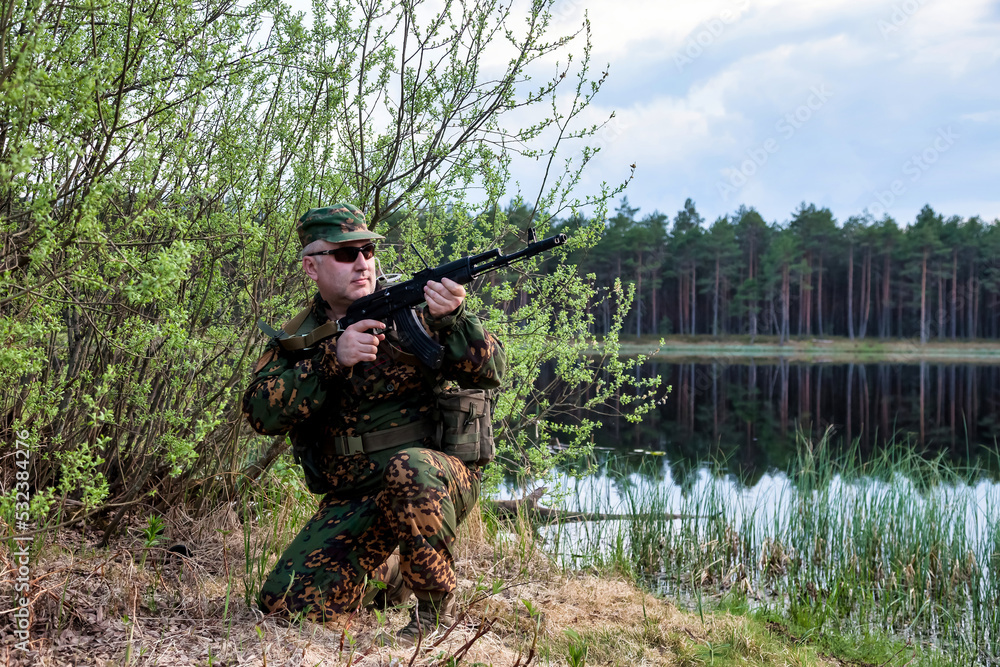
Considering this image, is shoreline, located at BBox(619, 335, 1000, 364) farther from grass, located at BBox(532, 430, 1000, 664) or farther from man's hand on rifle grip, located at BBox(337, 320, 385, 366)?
man's hand on rifle grip, located at BBox(337, 320, 385, 366)

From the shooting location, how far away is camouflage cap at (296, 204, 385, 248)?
3662 mm

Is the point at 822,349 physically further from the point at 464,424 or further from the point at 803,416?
the point at 464,424

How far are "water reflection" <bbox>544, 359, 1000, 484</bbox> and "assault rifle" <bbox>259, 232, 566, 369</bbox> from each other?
5240mm

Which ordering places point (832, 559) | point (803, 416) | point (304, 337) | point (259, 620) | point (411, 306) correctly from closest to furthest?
1. point (259, 620)
2. point (411, 306)
3. point (304, 337)
4. point (832, 559)
5. point (803, 416)

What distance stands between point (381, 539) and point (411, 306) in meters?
1.18

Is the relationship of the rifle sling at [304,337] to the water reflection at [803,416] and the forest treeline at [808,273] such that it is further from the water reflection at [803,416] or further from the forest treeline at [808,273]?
the forest treeline at [808,273]

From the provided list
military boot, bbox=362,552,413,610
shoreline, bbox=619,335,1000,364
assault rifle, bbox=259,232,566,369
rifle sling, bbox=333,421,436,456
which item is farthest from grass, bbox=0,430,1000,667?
shoreline, bbox=619,335,1000,364

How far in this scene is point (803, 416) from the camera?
2019 centimetres

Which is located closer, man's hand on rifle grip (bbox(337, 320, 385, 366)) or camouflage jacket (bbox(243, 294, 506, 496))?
man's hand on rifle grip (bbox(337, 320, 385, 366))

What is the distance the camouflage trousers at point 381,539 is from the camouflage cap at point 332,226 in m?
1.09

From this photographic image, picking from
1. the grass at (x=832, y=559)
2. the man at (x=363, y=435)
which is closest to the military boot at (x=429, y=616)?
the man at (x=363, y=435)

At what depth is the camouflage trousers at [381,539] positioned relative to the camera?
334 centimetres

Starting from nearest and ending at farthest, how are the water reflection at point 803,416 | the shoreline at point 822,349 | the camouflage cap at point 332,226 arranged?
the camouflage cap at point 332,226, the water reflection at point 803,416, the shoreline at point 822,349

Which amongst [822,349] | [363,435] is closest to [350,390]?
[363,435]
